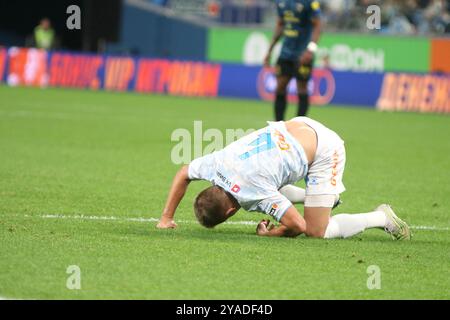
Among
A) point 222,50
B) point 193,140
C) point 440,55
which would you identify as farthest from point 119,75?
point 193,140

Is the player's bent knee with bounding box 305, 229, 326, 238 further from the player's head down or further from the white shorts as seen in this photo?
the player's head down

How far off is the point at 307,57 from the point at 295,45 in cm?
58

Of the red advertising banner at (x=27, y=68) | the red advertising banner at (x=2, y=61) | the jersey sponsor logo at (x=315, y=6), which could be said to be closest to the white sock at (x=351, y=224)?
the jersey sponsor logo at (x=315, y=6)

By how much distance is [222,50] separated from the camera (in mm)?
37406

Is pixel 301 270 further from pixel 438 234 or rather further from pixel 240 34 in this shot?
pixel 240 34

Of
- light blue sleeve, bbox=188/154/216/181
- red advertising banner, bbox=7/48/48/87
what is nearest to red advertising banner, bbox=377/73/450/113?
red advertising banner, bbox=7/48/48/87

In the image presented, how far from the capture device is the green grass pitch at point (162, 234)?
6.50 meters

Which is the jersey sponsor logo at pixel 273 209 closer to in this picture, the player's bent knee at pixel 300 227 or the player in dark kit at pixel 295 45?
the player's bent knee at pixel 300 227

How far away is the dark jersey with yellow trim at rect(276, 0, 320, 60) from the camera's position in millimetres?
16183

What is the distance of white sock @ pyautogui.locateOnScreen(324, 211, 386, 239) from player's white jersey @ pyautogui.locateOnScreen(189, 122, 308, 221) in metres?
0.52

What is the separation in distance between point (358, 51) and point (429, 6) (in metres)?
2.86

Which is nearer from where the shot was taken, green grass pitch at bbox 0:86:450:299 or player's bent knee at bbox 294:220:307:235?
green grass pitch at bbox 0:86:450:299

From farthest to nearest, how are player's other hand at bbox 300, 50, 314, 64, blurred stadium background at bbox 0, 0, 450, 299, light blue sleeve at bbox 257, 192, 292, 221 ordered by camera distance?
1. player's other hand at bbox 300, 50, 314, 64
2. light blue sleeve at bbox 257, 192, 292, 221
3. blurred stadium background at bbox 0, 0, 450, 299

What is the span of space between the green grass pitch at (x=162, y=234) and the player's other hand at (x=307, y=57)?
162cm
